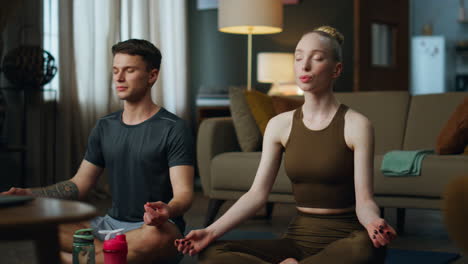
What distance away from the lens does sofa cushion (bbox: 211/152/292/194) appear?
11.2ft

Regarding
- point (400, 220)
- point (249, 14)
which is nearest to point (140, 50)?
point (400, 220)

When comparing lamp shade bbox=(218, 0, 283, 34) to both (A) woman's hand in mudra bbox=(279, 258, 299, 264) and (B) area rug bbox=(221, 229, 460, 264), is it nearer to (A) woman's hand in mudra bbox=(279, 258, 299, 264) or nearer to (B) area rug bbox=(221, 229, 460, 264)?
(B) area rug bbox=(221, 229, 460, 264)

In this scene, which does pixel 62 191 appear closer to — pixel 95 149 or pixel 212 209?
pixel 95 149

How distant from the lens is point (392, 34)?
6.14 metres

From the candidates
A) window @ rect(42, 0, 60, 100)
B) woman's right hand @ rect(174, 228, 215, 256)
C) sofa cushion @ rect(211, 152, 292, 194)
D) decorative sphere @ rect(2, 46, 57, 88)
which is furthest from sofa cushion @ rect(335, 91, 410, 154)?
woman's right hand @ rect(174, 228, 215, 256)

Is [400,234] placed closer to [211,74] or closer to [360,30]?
[360,30]

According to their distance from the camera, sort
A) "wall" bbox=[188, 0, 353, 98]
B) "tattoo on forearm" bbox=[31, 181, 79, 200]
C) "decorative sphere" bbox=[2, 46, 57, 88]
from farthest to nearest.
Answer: "wall" bbox=[188, 0, 353, 98]
"decorative sphere" bbox=[2, 46, 57, 88]
"tattoo on forearm" bbox=[31, 181, 79, 200]

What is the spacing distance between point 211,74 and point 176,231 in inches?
173

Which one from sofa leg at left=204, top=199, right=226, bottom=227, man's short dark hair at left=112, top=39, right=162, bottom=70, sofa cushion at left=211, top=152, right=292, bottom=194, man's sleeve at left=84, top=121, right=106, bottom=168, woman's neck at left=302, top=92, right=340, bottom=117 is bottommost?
sofa leg at left=204, top=199, right=226, bottom=227

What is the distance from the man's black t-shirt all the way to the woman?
31 centimetres

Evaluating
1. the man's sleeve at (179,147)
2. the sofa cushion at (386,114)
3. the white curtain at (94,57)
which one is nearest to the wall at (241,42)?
the white curtain at (94,57)

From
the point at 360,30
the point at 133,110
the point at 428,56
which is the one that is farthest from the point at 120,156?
the point at 428,56

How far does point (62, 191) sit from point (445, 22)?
8548 millimetres

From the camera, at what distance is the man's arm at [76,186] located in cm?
194
